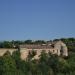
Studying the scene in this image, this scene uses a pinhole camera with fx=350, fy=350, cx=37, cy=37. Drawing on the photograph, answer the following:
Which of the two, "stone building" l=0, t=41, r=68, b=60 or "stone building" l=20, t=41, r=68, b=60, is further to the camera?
"stone building" l=20, t=41, r=68, b=60

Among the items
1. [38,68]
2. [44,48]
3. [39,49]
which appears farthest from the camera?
[44,48]

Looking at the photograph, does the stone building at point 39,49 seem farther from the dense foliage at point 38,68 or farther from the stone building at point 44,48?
the dense foliage at point 38,68

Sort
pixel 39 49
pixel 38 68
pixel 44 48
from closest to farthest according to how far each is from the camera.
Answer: pixel 38 68
pixel 39 49
pixel 44 48

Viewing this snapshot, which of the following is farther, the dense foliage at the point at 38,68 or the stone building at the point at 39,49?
the stone building at the point at 39,49

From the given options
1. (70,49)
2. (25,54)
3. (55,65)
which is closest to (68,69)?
(55,65)

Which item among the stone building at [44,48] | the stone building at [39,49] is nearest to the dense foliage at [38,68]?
the stone building at [39,49]

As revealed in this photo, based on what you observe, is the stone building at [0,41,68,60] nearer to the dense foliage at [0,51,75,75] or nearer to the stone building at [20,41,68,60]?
the stone building at [20,41,68,60]

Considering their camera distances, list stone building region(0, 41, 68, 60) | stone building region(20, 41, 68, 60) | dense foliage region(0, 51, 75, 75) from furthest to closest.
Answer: stone building region(20, 41, 68, 60), stone building region(0, 41, 68, 60), dense foliage region(0, 51, 75, 75)

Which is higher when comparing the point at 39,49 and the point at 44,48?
the point at 44,48

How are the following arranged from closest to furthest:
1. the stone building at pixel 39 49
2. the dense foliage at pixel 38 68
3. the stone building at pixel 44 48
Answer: the dense foliage at pixel 38 68 < the stone building at pixel 39 49 < the stone building at pixel 44 48

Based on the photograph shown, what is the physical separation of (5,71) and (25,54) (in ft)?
55.3

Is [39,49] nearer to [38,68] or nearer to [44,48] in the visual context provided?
[44,48]

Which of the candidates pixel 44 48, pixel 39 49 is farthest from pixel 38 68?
pixel 44 48

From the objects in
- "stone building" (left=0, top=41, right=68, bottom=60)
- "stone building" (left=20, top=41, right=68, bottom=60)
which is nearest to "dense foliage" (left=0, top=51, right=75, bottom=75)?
"stone building" (left=0, top=41, right=68, bottom=60)
